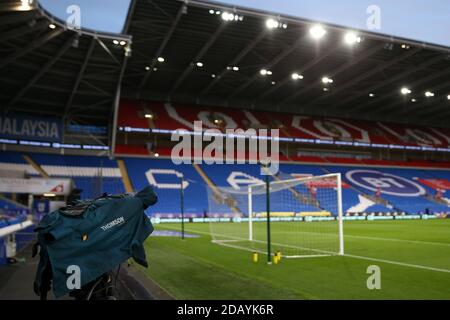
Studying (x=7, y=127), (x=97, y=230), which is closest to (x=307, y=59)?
(x=7, y=127)

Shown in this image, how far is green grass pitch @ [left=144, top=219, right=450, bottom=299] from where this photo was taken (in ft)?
20.4

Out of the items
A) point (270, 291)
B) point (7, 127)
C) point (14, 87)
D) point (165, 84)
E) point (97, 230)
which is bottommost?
point (270, 291)

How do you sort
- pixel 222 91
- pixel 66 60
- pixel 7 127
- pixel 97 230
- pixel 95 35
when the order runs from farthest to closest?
pixel 222 91, pixel 7 127, pixel 66 60, pixel 95 35, pixel 97 230

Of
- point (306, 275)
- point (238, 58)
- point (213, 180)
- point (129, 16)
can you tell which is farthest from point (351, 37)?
point (306, 275)

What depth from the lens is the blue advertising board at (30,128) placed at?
114ft

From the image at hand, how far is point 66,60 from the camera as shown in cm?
2753

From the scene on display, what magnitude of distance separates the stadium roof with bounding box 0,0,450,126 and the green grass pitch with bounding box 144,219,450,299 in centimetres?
1644

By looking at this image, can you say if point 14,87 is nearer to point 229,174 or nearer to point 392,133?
point 229,174

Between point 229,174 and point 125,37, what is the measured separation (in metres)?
17.7

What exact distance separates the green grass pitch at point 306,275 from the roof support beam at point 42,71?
1749cm

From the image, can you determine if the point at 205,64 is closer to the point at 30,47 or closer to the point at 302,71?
the point at 302,71

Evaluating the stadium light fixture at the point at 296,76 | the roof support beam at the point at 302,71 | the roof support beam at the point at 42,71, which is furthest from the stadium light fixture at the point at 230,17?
the stadium light fixture at the point at 296,76

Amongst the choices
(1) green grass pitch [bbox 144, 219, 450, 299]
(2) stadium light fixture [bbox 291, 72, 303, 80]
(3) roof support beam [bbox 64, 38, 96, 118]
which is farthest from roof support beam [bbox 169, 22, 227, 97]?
(1) green grass pitch [bbox 144, 219, 450, 299]

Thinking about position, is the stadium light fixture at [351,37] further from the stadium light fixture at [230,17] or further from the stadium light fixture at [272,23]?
the stadium light fixture at [230,17]
